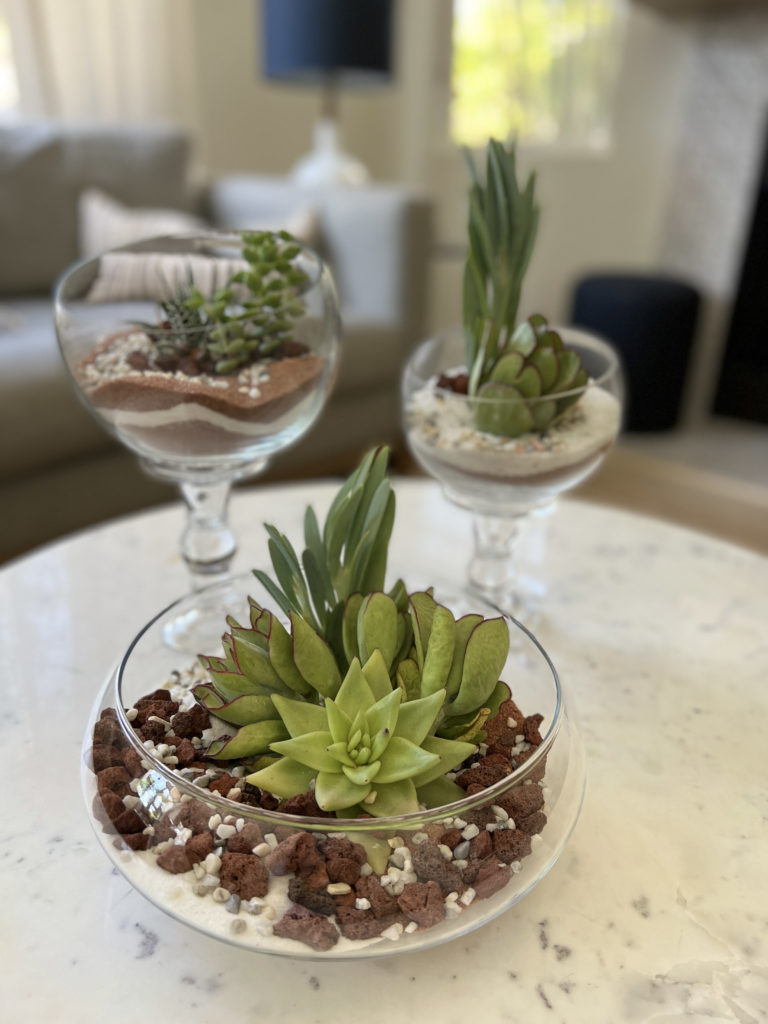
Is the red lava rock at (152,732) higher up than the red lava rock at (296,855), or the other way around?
the red lava rock at (296,855)

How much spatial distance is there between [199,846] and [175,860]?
2cm

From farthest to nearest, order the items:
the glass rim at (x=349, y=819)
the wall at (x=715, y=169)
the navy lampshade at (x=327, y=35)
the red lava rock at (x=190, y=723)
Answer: the wall at (x=715, y=169) < the navy lampshade at (x=327, y=35) < the red lava rock at (x=190, y=723) < the glass rim at (x=349, y=819)

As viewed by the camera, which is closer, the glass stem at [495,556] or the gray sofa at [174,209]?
the glass stem at [495,556]

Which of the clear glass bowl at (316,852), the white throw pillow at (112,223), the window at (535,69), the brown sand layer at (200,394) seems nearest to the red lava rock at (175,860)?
the clear glass bowl at (316,852)

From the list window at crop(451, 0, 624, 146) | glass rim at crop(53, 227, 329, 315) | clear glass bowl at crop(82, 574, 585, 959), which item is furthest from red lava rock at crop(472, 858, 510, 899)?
window at crop(451, 0, 624, 146)

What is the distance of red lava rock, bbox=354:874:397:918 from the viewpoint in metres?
0.39

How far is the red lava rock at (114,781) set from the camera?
43 cm

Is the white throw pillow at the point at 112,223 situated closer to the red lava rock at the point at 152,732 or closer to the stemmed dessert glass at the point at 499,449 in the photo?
the stemmed dessert glass at the point at 499,449

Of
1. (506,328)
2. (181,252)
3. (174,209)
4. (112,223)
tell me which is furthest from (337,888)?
(174,209)

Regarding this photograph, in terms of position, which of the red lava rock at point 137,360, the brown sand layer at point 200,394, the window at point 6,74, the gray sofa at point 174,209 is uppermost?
the window at point 6,74

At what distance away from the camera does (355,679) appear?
0.43 meters

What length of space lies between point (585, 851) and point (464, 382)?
37 centimetres

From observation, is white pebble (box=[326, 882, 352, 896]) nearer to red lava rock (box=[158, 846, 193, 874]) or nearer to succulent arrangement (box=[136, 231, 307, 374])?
red lava rock (box=[158, 846, 193, 874])

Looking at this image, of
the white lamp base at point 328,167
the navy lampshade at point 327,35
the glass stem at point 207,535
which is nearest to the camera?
the glass stem at point 207,535
